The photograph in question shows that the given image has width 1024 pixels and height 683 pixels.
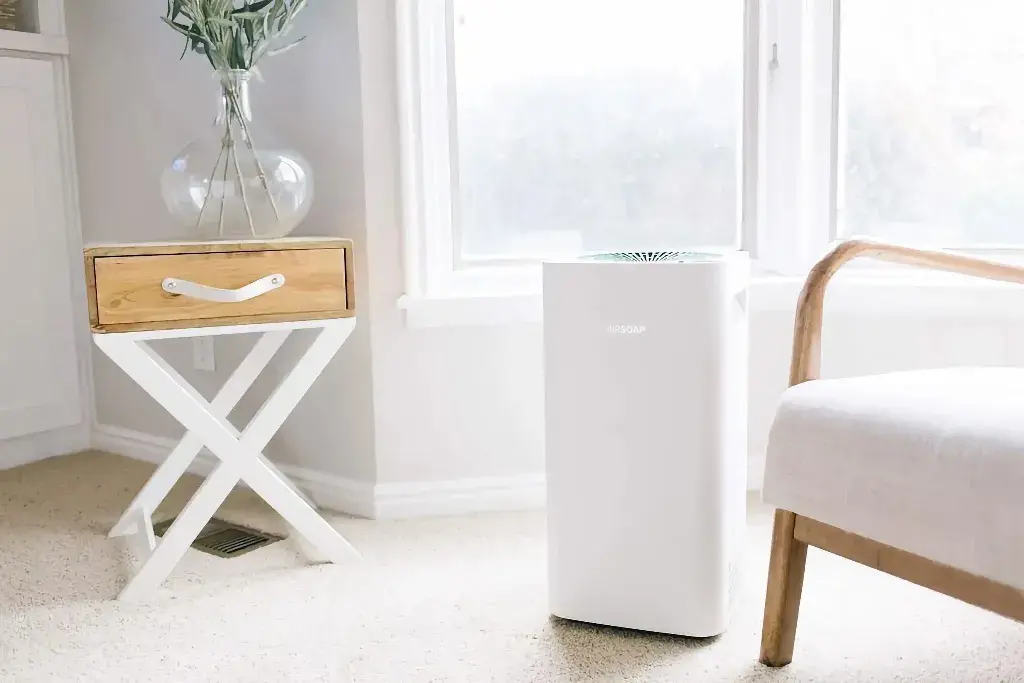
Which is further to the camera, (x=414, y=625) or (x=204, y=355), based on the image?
(x=204, y=355)

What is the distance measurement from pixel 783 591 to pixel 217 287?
104cm

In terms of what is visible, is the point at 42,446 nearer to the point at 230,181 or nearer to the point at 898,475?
the point at 230,181

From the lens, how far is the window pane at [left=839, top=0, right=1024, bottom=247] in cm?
208

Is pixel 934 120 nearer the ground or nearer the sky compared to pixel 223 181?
nearer the sky

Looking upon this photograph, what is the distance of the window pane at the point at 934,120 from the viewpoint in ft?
6.84

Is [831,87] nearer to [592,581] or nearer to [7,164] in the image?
[592,581]

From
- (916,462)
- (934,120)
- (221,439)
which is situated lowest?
(221,439)

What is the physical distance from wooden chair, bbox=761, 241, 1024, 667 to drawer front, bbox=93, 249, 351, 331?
0.84 meters

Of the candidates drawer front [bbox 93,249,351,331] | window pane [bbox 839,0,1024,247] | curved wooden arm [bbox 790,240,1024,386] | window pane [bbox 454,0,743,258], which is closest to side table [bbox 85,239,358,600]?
drawer front [bbox 93,249,351,331]

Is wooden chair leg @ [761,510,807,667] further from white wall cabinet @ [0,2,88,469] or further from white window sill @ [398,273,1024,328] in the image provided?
white wall cabinet @ [0,2,88,469]

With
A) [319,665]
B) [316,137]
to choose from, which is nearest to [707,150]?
[316,137]

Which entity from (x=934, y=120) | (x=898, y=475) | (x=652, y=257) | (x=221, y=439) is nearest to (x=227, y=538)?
(x=221, y=439)

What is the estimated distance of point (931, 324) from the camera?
6.81 feet

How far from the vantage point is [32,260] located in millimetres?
2510
